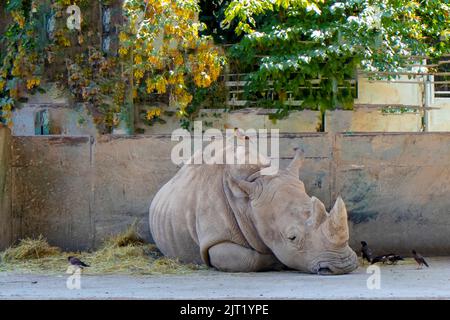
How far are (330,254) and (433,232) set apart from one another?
7.75 ft

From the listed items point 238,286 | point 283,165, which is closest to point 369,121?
point 283,165

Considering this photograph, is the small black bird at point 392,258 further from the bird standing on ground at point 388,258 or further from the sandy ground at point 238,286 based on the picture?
the sandy ground at point 238,286

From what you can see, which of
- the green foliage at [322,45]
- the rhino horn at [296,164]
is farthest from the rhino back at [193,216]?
the green foliage at [322,45]

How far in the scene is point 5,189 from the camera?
35.2 ft

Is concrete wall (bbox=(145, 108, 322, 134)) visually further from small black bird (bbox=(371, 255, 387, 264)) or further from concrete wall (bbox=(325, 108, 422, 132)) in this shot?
small black bird (bbox=(371, 255, 387, 264))

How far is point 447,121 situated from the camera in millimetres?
20516

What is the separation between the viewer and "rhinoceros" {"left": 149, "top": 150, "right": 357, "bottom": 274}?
8.88 metres

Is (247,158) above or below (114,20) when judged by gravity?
below

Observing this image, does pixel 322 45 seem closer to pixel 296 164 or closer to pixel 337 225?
pixel 296 164

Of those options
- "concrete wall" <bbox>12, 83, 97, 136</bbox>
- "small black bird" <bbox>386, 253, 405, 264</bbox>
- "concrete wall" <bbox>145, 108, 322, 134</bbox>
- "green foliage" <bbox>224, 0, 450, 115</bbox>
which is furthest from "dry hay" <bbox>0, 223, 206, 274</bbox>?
"concrete wall" <bbox>145, 108, 322, 134</bbox>

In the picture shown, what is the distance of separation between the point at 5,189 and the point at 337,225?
391 cm

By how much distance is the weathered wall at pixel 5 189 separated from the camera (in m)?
10.6
